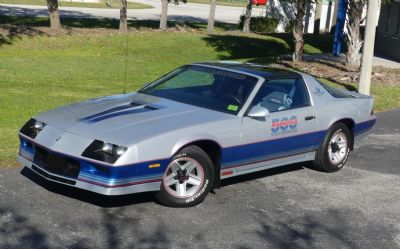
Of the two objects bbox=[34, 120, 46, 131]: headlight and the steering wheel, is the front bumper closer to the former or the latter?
bbox=[34, 120, 46, 131]: headlight

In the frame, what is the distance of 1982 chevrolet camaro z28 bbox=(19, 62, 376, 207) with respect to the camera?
6191mm

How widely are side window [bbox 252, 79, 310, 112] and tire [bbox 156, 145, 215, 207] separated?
106 cm

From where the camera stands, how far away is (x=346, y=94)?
29.2 ft

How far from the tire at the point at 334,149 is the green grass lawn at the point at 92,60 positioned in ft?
12.2

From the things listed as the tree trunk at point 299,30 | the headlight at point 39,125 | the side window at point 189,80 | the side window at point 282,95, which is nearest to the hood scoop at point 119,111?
the headlight at point 39,125

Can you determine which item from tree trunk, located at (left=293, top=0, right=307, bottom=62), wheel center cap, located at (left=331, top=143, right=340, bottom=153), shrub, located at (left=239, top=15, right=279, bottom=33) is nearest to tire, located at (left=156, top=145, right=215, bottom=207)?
wheel center cap, located at (left=331, top=143, right=340, bottom=153)

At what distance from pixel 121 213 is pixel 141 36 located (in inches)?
687

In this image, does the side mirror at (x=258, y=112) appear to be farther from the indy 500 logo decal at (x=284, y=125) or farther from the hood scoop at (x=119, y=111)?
the hood scoop at (x=119, y=111)

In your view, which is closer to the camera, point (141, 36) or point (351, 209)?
point (351, 209)

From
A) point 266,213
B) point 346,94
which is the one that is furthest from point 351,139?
point 266,213

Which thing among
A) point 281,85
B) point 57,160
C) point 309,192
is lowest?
point 309,192

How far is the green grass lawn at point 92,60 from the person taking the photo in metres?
11.9

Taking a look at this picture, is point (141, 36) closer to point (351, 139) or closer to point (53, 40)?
point (53, 40)

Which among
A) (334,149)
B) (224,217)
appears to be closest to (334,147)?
(334,149)
